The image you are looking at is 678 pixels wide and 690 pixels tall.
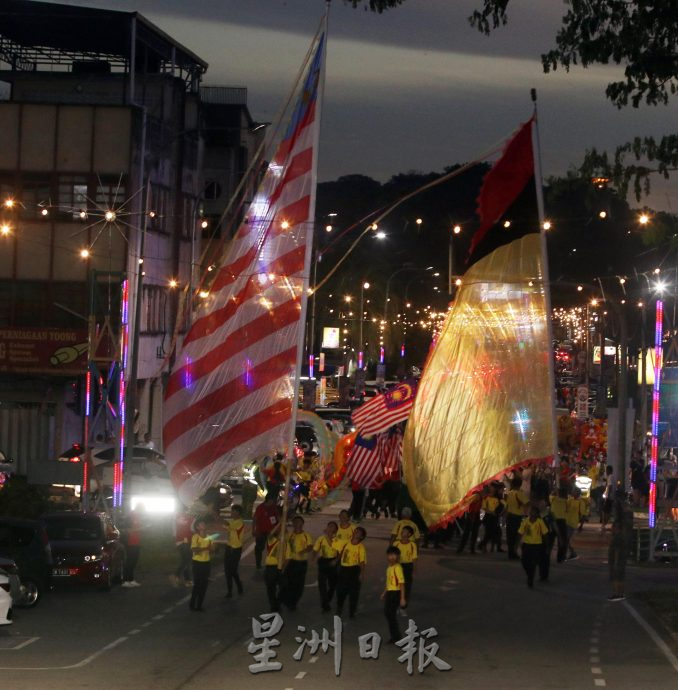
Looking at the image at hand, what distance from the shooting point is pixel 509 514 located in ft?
96.8

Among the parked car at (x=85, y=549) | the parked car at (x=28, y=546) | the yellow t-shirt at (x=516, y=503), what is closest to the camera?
the parked car at (x=28, y=546)

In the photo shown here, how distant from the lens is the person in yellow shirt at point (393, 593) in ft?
60.3

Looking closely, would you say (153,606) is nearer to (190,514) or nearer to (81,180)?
(190,514)

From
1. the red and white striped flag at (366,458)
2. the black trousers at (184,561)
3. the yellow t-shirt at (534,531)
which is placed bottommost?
the black trousers at (184,561)

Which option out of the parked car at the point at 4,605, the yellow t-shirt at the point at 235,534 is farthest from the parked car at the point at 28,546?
the parked car at the point at 4,605

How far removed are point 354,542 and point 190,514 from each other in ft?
16.7

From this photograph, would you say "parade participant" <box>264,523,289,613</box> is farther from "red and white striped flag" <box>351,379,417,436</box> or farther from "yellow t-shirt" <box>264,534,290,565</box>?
"red and white striped flag" <box>351,379,417,436</box>

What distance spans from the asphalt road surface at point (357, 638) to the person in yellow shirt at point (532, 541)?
52cm

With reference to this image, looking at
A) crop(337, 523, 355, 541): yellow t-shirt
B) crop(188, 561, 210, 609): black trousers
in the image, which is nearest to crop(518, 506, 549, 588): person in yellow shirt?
crop(337, 523, 355, 541): yellow t-shirt

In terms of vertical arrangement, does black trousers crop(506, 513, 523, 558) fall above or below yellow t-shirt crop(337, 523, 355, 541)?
below

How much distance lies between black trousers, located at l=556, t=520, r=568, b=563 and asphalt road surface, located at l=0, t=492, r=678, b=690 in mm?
1937

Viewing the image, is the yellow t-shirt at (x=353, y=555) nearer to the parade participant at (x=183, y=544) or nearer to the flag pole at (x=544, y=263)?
the flag pole at (x=544, y=263)

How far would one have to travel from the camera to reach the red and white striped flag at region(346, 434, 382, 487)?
114 feet

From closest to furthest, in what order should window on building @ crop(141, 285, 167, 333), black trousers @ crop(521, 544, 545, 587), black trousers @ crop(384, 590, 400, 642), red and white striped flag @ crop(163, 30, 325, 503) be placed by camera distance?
red and white striped flag @ crop(163, 30, 325, 503) → black trousers @ crop(384, 590, 400, 642) → black trousers @ crop(521, 544, 545, 587) → window on building @ crop(141, 285, 167, 333)
